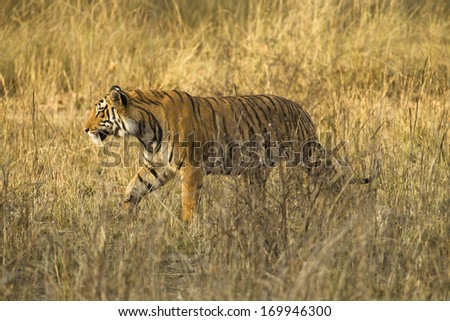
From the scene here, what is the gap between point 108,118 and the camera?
568 cm

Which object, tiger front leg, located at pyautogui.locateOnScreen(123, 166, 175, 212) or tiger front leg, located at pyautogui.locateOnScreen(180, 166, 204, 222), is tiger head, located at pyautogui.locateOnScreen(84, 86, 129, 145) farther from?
tiger front leg, located at pyautogui.locateOnScreen(180, 166, 204, 222)

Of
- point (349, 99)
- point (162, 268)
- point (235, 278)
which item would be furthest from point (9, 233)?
point (349, 99)

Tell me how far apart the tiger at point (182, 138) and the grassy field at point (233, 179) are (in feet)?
0.48

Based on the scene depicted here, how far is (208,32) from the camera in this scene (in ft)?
30.5

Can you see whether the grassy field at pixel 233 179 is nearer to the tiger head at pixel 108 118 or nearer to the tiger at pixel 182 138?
the tiger at pixel 182 138

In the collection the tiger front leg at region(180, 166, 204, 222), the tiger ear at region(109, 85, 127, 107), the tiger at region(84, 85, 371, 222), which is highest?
the tiger ear at region(109, 85, 127, 107)

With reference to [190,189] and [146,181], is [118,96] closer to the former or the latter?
[146,181]

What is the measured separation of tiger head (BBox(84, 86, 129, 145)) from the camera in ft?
18.5

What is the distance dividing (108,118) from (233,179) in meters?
1.04

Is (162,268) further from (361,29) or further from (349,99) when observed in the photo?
(361,29)

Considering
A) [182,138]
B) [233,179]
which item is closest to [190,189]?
[182,138]

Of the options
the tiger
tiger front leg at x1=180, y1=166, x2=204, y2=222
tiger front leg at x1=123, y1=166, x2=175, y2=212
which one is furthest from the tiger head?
tiger front leg at x1=180, y1=166, x2=204, y2=222

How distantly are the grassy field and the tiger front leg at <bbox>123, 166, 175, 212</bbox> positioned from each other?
3.6 inches

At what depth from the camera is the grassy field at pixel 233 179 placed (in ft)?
13.3
